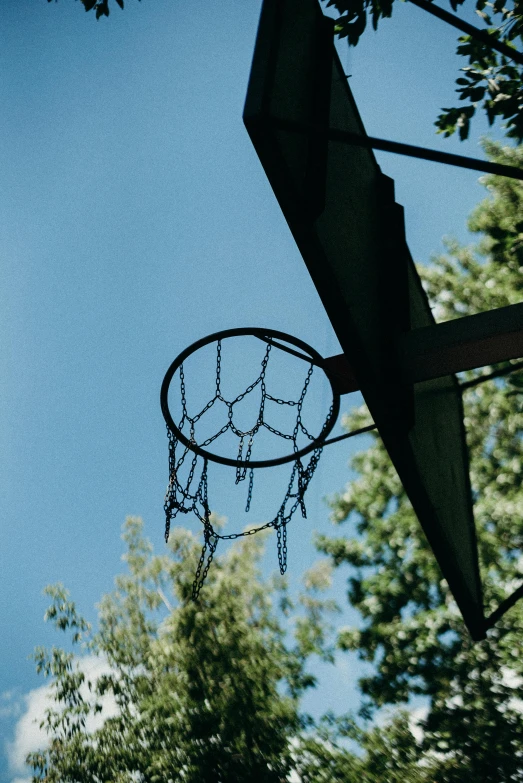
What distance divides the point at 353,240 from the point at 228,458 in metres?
1.71

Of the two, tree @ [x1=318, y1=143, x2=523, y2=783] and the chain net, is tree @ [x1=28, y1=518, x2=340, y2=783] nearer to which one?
tree @ [x1=318, y1=143, x2=523, y2=783]

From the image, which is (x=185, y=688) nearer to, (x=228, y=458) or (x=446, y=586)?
(x=446, y=586)

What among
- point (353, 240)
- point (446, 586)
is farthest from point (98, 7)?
point (446, 586)

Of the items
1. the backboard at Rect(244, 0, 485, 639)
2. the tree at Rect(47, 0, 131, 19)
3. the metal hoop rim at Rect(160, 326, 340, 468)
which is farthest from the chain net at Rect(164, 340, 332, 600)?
the tree at Rect(47, 0, 131, 19)

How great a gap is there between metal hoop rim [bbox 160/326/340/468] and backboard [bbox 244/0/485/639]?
0.48 metres

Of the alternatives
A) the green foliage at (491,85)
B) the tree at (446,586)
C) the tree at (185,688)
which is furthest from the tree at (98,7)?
the tree at (185,688)

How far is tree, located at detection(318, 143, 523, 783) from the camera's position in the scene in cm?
905

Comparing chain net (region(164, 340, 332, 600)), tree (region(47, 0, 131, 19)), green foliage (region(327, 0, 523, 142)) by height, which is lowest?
chain net (region(164, 340, 332, 600))

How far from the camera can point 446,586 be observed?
1039 cm

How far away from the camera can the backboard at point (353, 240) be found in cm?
266

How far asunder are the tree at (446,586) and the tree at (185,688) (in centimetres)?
154

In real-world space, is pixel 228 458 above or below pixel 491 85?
below

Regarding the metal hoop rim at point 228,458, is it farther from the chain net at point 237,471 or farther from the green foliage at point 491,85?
Answer: the green foliage at point 491,85

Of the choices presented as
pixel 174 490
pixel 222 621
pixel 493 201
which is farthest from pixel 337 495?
pixel 174 490
